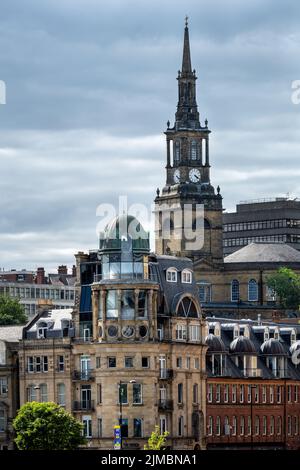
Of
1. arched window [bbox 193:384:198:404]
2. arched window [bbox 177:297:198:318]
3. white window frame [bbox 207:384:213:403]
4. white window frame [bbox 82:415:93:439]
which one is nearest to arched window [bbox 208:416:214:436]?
white window frame [bbox 207:384:213:403]

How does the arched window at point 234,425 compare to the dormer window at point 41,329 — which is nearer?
the dormer window at point 41,329

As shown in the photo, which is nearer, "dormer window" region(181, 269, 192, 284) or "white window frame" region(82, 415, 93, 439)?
"white window frame" region(82, 415, 93, 439)

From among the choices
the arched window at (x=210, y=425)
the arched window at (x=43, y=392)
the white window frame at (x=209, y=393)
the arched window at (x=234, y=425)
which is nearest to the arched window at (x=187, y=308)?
the white window frame at (x=209, y=393)

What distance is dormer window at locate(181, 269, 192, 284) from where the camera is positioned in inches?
7500

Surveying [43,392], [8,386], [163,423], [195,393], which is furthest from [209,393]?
[8,386]

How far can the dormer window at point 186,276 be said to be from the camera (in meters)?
190

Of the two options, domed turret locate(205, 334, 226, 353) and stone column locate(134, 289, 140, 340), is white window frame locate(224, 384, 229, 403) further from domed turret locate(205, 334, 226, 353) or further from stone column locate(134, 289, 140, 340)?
stone column locate(134, 289, 140, 340)

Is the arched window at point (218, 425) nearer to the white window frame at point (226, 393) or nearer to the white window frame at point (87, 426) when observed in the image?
the white window frame at point (226, 393)

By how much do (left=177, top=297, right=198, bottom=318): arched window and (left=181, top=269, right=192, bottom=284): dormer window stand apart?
6.32 feet

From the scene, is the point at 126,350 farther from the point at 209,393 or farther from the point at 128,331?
the point at 209,393

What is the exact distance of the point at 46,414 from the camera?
17662 cm

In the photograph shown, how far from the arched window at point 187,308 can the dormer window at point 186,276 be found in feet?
6.32

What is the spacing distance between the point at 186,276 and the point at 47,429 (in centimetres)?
2195
